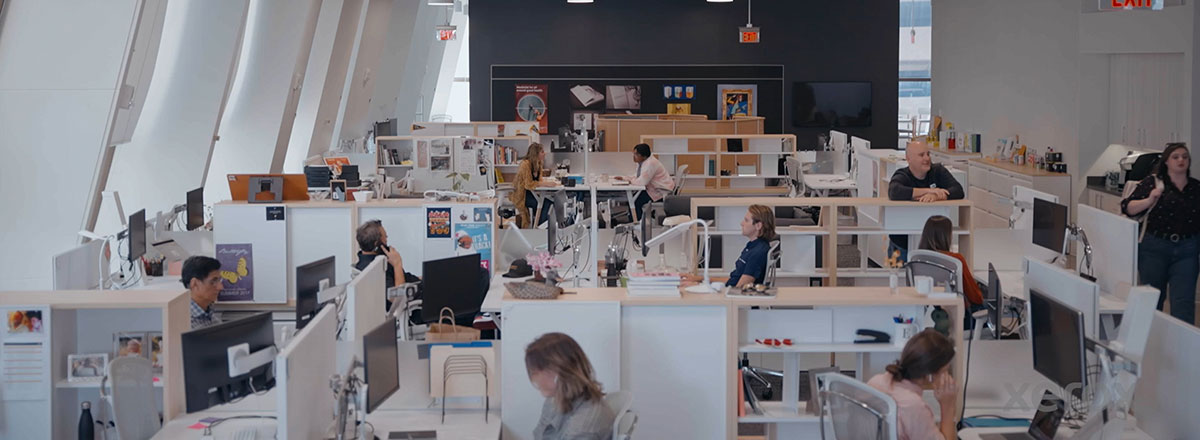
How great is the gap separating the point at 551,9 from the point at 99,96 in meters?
14.3

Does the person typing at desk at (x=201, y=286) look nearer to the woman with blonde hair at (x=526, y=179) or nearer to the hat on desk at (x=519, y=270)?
the hat on desk at (x=519, y=270)

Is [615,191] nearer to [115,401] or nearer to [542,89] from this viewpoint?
[542,89]

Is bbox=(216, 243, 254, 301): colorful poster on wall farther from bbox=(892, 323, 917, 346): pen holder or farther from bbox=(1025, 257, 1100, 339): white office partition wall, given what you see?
bbox=(1025, 257, 1100, 339): white office partition wall

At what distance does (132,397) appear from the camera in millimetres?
4707

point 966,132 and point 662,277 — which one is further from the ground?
point 966,132

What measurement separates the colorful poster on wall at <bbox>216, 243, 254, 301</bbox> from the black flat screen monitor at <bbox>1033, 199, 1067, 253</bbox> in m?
5.85

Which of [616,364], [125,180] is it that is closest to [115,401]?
[616,364]

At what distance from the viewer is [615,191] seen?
1440cm

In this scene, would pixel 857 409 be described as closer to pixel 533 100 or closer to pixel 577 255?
pixel 577 255

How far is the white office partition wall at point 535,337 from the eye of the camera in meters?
5.18

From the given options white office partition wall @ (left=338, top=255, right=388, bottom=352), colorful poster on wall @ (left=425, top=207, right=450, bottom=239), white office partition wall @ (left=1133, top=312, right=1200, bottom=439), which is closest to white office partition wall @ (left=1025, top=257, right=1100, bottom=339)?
white office partition wall @ (left=1133, top=312, right=1200, bottom=439)

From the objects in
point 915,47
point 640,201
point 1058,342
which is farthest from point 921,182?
point 915,47

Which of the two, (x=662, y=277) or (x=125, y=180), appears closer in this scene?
(x=662, y=277)

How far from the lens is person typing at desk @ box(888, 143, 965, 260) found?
8.07m
